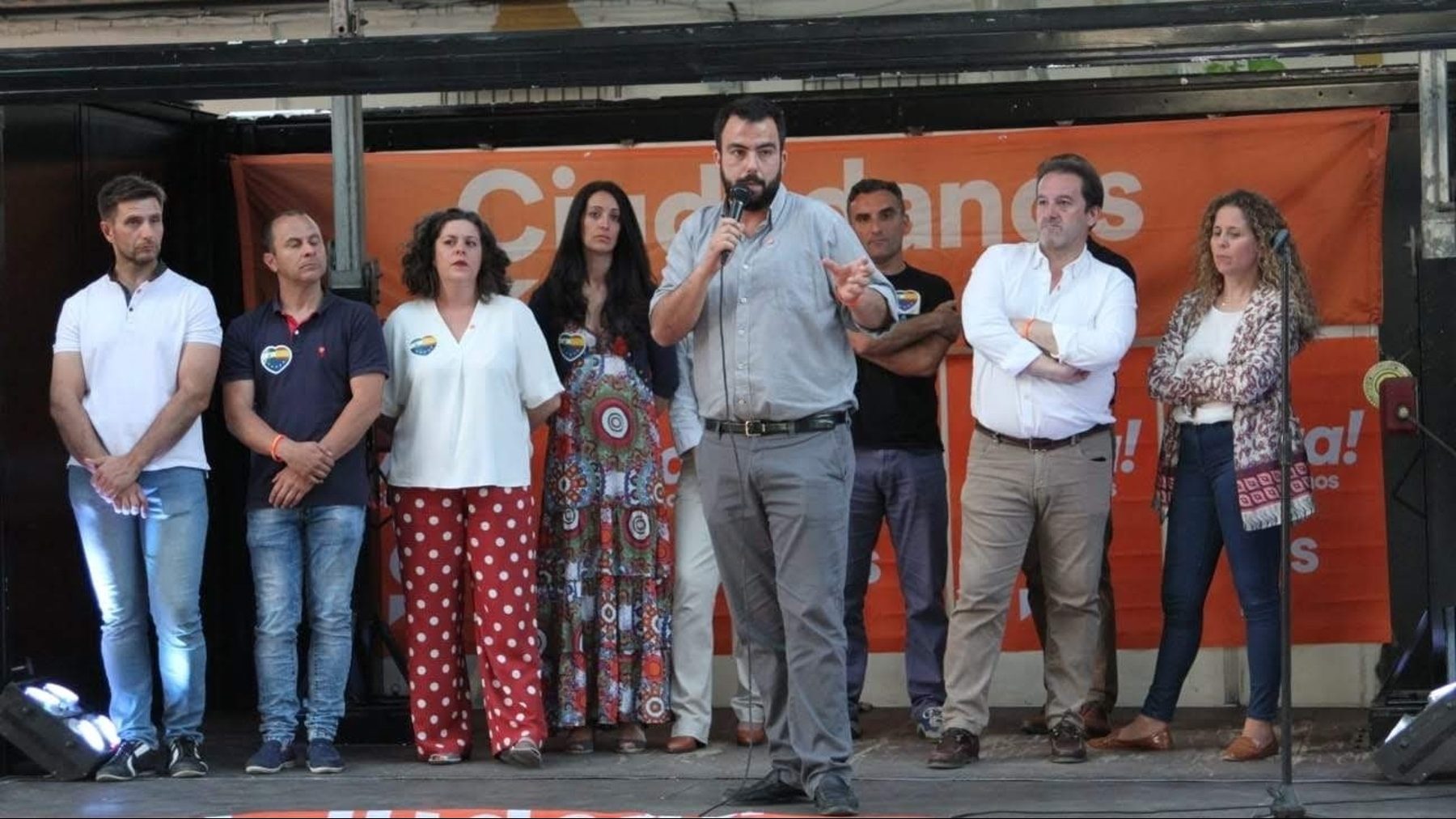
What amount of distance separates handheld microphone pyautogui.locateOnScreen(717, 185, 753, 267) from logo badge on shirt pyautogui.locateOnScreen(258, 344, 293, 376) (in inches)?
76.9

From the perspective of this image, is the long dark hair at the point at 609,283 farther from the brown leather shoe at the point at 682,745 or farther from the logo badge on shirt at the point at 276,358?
the brown leather shoe at the point at 682,745

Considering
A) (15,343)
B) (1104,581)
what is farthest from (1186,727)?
(15,343)

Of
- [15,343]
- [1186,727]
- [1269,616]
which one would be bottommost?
[1186,727]

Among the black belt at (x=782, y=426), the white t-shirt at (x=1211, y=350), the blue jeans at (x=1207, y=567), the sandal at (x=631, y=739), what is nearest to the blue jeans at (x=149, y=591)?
the sandal at (x=631, y=739)

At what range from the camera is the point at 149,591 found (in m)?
6.95

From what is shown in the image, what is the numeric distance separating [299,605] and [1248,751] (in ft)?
10.8

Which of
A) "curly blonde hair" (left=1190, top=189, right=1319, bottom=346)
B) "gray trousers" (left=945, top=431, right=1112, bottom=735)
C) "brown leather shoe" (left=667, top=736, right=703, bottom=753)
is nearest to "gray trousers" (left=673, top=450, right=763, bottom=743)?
"brown leather shoe" (left=667, top=736, right=703, bottom=753)

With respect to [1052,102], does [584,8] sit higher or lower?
higher

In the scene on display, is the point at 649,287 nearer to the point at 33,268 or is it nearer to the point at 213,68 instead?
the point at 213,68

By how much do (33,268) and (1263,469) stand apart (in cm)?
431

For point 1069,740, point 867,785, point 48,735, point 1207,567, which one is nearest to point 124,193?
point 48,735

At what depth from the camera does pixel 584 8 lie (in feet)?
28.4

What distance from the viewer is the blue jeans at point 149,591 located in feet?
22.6

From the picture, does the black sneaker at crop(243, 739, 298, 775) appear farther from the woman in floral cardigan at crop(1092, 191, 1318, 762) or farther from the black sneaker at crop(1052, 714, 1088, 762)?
the woman in floral cardigan at crop(1092, 191, 1318, 762)
